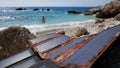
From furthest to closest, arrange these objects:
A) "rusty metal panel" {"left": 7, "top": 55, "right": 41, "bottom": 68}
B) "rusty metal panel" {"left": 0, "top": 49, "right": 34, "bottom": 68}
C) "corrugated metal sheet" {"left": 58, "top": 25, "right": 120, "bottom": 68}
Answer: "rusty metal panel" {"left": 0, "top": 49, "right": 34, "bottom": 68}, "rusty metal panel" {"left": 7, "top": 55, "right": 41, "bottom": 68}, "corrugated metal sheet" {"left": 58, "top": 25, "right": 120, "bottom": 68}

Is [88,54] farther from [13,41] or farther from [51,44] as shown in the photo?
[13,41]

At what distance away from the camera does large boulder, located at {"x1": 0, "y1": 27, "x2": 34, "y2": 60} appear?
31.3ft

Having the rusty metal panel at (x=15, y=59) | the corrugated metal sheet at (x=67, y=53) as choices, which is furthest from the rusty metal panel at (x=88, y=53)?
the rusty metal panel at (x=15, y=59)

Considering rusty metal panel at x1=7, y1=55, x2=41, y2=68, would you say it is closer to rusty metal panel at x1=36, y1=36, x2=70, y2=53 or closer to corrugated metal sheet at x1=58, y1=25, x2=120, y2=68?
rusty metal panel at x1=36, y1=36, x2=70, y2=53

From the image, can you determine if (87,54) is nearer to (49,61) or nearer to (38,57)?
(49,61)

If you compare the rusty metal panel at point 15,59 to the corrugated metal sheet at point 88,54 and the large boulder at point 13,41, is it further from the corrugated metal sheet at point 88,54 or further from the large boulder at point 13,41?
the large boulder at point 13,41

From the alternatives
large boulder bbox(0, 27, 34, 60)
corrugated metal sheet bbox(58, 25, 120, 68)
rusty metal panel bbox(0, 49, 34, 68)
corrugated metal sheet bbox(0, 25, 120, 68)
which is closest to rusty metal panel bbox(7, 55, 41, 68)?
corrugated metal sheet bbox(0, 25, 120, 68)

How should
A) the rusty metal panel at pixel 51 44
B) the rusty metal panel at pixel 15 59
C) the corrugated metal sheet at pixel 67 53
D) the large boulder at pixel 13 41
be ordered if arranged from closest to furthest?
1. the corrugated metal sheet at pixel 67 53
2. the rusty metal panel at pixel 15 59
3. the rusty metal panel at pixel 51 44
4. the large boulder at pixel 13 41

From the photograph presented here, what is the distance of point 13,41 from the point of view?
1012 centimetres

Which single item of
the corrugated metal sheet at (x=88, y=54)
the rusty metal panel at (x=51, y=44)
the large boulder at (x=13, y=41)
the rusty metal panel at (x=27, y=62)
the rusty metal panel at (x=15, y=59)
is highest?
the corrugated metal sheet at (x=88, y=54)

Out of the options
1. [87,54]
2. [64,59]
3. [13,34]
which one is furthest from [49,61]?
[13,34]

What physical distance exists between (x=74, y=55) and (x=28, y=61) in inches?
42.9

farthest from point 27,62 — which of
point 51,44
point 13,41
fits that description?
point 13,41

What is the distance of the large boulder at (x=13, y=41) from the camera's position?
31.3 ft
